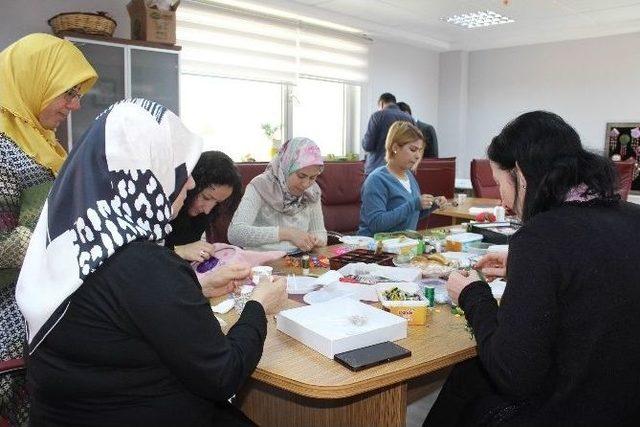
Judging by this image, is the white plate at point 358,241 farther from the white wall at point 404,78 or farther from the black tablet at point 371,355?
the white wall at point 404,78

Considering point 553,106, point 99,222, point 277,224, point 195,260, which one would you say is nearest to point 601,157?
point 99,222

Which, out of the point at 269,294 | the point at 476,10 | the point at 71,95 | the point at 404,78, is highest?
the point at 476,10

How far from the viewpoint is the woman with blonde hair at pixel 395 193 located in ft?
9.01

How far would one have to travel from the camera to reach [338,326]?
50.0 inches

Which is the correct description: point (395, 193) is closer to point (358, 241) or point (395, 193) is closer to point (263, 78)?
point (358, 241)

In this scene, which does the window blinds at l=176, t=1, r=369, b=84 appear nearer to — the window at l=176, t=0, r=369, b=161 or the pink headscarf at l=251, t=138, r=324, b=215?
the window at l=176, t=0, r=369, b=161

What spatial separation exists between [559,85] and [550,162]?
5.77m

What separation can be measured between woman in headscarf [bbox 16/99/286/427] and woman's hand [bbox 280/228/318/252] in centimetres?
117

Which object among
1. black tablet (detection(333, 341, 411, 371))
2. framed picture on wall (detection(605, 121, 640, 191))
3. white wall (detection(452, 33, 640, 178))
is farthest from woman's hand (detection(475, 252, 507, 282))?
framed picture on wall (detection(605, 121, 640, 191))

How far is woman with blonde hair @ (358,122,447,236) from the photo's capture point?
2.75m

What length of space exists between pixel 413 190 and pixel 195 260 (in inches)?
58.9

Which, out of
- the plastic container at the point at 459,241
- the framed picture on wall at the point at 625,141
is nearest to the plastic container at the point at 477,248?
the plastic container at the point at 459,241

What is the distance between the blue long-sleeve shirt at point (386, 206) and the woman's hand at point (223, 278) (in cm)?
127

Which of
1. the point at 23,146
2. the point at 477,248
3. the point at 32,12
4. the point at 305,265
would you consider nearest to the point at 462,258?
the point at 477,248
